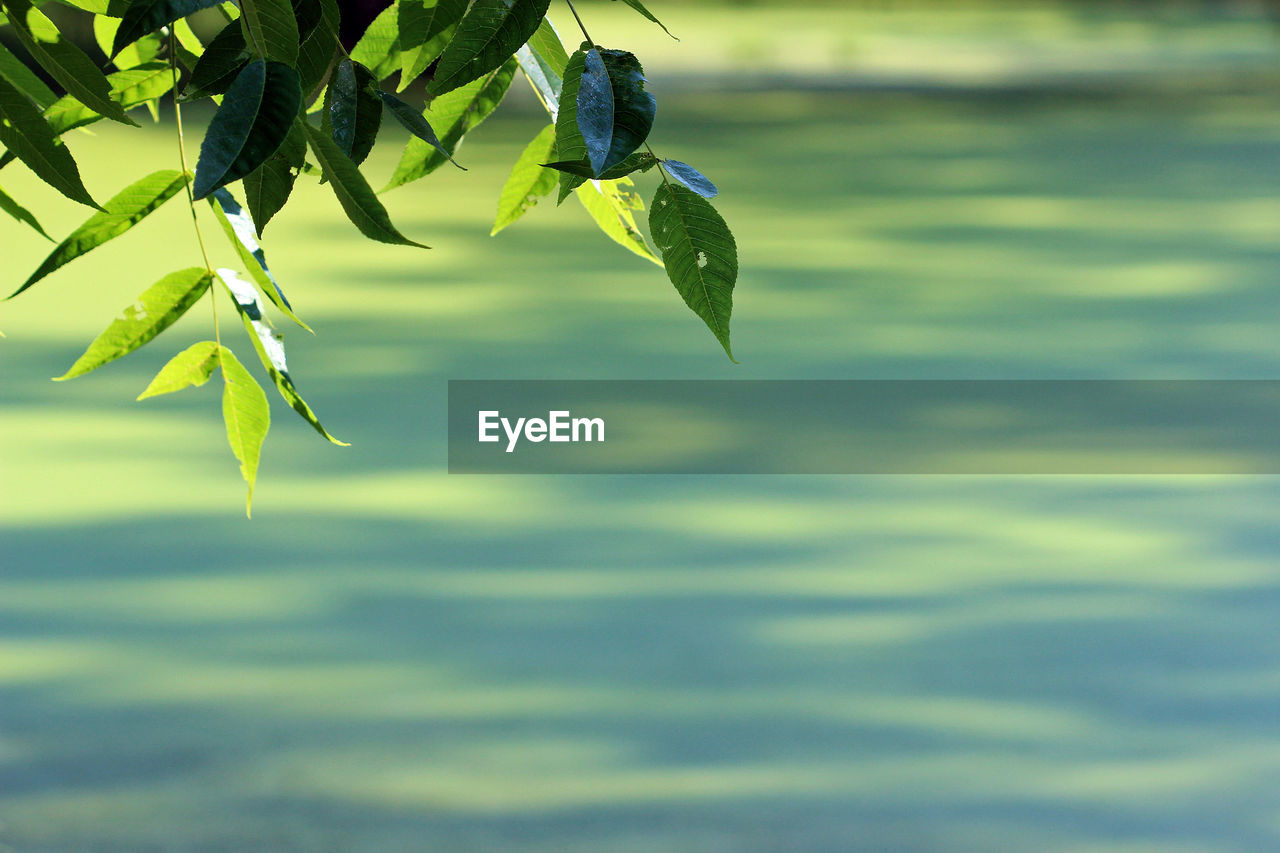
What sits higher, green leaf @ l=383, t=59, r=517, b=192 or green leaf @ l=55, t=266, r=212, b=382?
green leaf @ l=383, t=59, r=517, b=192

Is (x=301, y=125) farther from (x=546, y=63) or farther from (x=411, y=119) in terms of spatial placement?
(x=546, y=63)

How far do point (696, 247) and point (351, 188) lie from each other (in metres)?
0.08

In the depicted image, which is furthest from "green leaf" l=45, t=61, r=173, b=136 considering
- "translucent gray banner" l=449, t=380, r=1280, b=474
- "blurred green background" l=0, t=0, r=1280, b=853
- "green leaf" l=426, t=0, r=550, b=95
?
"translucent gray banner" l=449, t=380, r=1280, b=474

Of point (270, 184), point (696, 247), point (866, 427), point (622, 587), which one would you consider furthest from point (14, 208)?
point (866, 427)

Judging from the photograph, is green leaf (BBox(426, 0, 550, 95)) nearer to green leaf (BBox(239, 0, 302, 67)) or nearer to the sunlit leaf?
green leaf (BBox(239, 0, 302, 67))

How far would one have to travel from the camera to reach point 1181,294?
7.66 ft

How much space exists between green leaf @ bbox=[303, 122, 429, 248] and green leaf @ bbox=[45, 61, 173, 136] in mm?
97

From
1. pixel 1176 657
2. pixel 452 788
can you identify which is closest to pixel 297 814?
pixel 452 788

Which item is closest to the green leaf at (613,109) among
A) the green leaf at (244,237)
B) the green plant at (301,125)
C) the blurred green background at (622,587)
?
the green plant at (301,125)

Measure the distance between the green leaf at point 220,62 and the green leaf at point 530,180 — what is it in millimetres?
119

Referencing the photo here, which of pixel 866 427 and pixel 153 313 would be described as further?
pixel 866 427

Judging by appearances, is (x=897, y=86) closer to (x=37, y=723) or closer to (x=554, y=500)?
(x=554, y=500)

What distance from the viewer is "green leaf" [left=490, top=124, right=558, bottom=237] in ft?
1.54

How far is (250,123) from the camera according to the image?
299 mm
